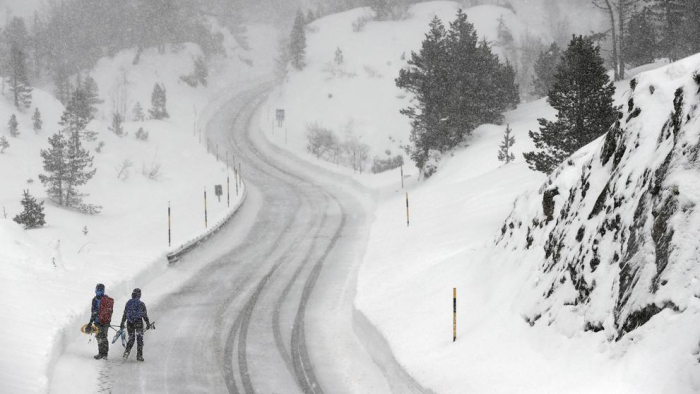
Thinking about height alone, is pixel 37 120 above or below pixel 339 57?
below

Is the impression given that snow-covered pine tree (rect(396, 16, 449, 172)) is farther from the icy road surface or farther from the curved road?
the icy road surface

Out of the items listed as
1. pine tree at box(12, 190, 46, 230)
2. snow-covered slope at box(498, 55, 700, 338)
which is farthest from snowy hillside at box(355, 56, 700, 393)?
pine tree at box(12, 190, 46, 230)

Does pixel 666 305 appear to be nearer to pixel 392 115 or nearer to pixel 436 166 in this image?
pixel 436 166

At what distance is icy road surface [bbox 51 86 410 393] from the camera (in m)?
12.0

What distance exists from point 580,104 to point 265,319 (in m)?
11.4

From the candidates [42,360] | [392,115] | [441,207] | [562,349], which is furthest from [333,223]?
[392,115]

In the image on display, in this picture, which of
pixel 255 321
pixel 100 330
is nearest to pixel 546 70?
pixel 255 321

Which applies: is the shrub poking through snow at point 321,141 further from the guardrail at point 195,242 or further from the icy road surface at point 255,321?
the guardrail at point 195,242

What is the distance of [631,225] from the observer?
903cm

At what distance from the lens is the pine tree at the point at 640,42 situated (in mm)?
54516

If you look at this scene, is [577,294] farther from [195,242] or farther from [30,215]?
[30,215]

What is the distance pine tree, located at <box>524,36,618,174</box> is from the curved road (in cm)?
773

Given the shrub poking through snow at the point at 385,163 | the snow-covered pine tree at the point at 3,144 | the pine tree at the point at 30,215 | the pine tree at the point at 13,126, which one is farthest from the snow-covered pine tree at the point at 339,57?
the pine tree at the point at 30,215

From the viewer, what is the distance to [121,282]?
57.7ft
